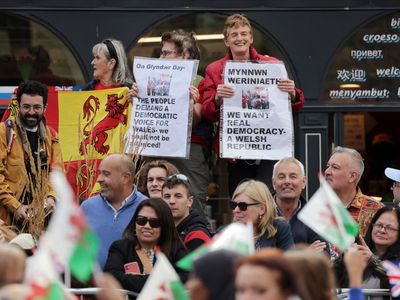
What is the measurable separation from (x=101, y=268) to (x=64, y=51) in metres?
5.08

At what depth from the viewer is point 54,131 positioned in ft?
42.3

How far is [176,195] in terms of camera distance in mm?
11484

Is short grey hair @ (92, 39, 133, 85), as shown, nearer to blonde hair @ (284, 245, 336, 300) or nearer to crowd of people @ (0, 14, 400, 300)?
crowd of people @ (0, 14, 400, 300)

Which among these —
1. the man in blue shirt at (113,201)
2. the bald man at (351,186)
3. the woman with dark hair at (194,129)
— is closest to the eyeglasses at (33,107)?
the man in blue shirt at (113,201)

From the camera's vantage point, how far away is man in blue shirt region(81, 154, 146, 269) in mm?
11477

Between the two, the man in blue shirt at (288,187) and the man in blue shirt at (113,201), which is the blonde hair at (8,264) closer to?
the man in blue shirt at (113,201)

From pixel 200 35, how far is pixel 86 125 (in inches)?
101

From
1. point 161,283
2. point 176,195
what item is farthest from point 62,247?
point 176,195

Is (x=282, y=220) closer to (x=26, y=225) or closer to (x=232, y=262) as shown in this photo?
(x=26, y=225)

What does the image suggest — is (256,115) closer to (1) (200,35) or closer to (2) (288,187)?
(2) (288,187)

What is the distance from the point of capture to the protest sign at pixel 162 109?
13.3m

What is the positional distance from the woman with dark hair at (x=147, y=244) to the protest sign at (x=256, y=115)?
Result: 102 inches

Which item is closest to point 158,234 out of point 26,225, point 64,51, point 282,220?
point 282,220

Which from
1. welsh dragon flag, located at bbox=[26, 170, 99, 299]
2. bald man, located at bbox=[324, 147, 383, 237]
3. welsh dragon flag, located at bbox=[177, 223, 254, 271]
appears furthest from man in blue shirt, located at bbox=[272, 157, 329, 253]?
welsh dragon flag, located at bbox=[26, 170, 99, 299]
